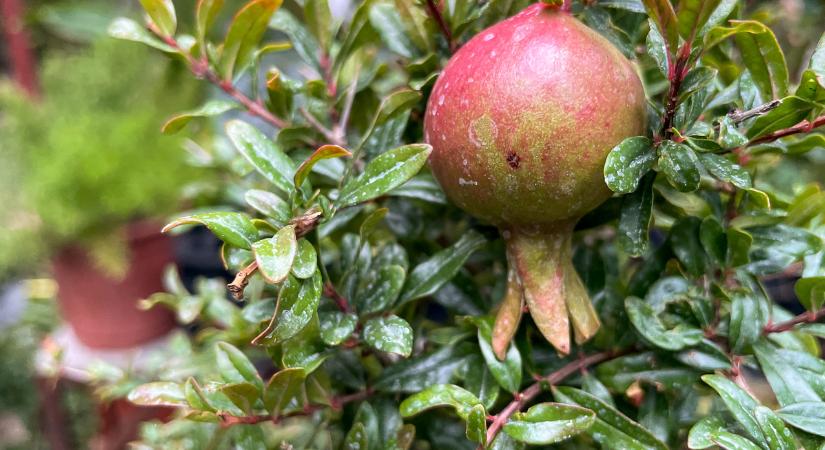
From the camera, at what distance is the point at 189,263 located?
5.24 ft

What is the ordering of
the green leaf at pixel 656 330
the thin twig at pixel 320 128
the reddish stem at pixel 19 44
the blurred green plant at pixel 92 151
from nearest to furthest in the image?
the green leaf at pixel 656 330 < the thin twig at pixel 320 128 < the blurred green plant at pixel 92 151 < the reddish stem at pixel 19 44

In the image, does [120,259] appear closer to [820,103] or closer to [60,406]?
[60,406]

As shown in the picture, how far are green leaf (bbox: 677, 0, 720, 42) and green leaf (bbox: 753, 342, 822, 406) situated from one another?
225mm

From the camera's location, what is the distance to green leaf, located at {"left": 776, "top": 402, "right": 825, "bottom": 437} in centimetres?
38

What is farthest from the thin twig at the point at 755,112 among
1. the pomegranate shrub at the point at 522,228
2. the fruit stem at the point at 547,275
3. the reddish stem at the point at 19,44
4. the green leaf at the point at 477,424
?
the reddish stem at the point at 19,44

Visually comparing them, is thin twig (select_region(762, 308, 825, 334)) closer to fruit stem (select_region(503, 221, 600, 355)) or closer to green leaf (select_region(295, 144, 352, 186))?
fruit stem (select_region(503, 221, 600, 355))

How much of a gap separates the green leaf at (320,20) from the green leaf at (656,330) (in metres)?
0.33

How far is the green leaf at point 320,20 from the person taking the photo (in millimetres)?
539

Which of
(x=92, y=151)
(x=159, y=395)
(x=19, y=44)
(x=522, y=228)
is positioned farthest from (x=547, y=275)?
(x=19, y=44)

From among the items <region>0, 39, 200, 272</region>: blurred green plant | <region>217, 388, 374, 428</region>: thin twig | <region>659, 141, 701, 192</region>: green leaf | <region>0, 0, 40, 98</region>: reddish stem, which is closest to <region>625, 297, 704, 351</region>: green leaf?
<region>659, 141, 701, 192</region>: green leaf

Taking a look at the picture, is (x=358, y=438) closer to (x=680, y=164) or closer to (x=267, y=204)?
(x=267, y=204)

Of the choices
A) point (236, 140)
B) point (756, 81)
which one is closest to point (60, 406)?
point (236, 140)

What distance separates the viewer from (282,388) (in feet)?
1.38

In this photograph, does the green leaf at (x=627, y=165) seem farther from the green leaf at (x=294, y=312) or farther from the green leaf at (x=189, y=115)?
the green leaf at (x=189, y=115)
